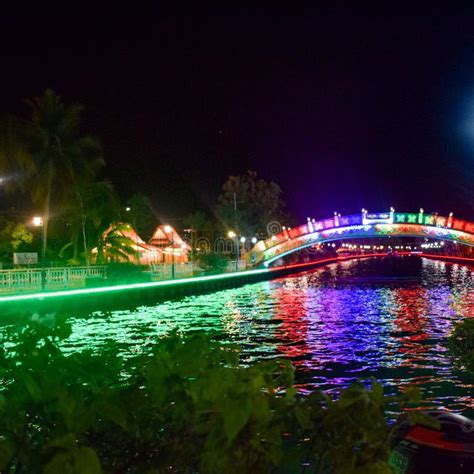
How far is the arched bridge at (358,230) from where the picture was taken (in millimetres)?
74000

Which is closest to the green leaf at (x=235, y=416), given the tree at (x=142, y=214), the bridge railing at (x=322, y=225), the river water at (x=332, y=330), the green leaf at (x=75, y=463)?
the green leaf at (x=75, y=463)

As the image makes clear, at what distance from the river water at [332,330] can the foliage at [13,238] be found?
43.4ft

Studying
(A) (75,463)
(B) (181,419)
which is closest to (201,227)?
(B) (181,419)

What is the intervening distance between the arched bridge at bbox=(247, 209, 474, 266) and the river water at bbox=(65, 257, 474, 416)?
93.2 feet

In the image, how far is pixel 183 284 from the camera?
46.0m

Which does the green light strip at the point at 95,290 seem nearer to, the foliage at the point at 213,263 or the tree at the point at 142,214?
the foliage at the point at 213,263

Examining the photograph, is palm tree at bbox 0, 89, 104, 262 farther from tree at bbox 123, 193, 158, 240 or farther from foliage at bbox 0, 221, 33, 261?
tree at bbox 123, 193, 158, 240

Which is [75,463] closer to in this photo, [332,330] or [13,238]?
[332,330]

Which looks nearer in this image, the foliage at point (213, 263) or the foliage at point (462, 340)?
the foliage at point (462, 340)

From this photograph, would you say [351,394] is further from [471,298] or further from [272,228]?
[272,228]

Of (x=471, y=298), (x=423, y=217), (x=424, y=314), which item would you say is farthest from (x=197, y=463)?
(x=423, y=217)

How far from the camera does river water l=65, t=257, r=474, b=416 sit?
1645 cm

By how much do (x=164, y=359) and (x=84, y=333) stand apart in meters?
22.8

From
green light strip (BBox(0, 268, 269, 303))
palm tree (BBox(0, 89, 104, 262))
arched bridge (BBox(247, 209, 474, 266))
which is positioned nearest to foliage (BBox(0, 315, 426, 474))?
green light strip (BBox(0, 268, 269, 303))
